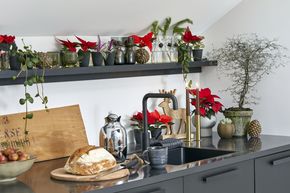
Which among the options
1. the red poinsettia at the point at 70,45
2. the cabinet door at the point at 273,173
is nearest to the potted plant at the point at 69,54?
the red poinsettia at the point at 70,45

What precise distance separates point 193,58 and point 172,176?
1.42m

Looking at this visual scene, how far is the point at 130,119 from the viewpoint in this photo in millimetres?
3371

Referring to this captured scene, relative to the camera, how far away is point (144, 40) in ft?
10.5

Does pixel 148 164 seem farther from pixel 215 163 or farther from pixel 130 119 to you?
pixel 130 119

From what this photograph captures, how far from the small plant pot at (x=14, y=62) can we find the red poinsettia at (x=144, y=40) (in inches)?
31.6

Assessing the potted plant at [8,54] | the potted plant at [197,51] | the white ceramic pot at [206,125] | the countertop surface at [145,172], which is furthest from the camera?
the potted plant at [197,51]

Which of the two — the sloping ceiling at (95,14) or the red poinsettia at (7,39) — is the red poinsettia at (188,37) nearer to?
the sloping ceiling at (95,14)

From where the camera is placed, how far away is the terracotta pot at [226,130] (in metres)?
3.40

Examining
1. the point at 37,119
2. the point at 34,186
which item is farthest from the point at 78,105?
the point at 34,186

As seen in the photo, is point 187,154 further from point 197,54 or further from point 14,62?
point 14,62

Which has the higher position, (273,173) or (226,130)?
(226,130)

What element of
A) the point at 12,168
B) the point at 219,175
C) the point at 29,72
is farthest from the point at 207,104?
the point at 12,168

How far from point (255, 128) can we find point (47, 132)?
131 cm

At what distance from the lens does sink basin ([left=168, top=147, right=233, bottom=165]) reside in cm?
305
